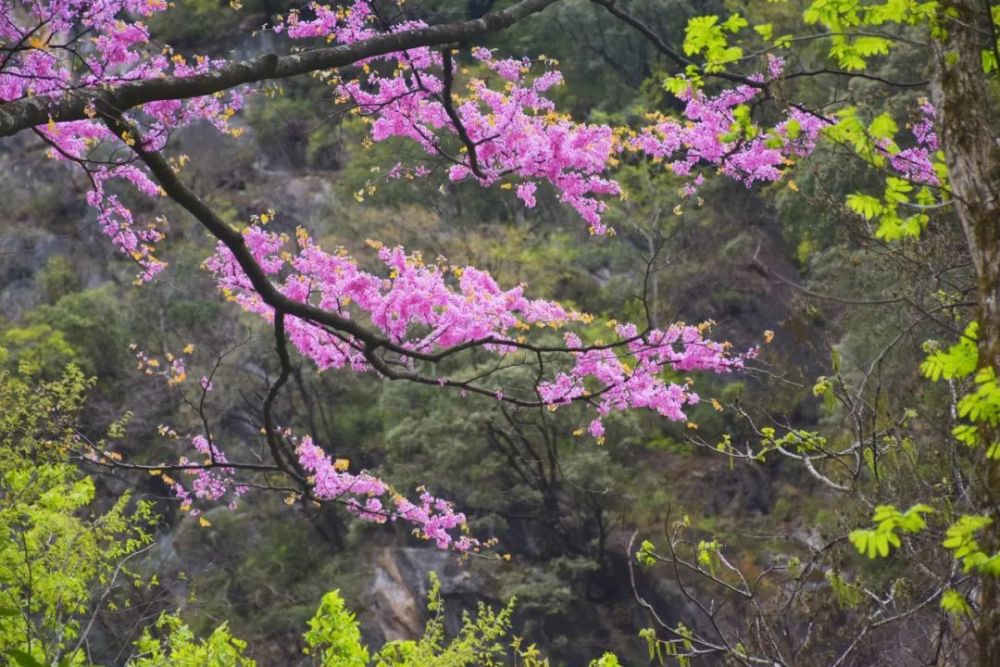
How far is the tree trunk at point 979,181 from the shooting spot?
9.46 ft

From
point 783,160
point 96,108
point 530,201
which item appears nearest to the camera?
point 96,108

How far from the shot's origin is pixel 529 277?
60.7 ft

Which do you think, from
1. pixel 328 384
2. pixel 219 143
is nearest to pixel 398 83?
pixel 328 384

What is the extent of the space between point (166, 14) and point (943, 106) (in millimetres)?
30179

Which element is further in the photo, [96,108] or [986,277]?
[96,108]

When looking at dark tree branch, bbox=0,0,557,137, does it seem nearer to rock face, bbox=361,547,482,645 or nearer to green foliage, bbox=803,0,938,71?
green foliage, bbox=803,0,938,71

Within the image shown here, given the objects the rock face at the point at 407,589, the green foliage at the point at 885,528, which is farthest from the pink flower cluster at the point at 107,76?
the rock face at the point at 407,589

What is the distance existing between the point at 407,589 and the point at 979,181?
1464 cm

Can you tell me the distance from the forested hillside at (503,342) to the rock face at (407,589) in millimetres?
55

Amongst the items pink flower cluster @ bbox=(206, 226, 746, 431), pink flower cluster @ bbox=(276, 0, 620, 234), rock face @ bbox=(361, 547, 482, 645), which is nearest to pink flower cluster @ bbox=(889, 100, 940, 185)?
pink flower cluster @ bbox=(206, 226, 746, 431)

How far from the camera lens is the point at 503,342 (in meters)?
4.11

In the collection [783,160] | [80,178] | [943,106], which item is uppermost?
[80,178]

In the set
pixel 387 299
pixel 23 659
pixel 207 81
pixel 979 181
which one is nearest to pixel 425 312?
pixel 387 299

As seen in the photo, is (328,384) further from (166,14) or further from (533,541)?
Result: (166,14)
